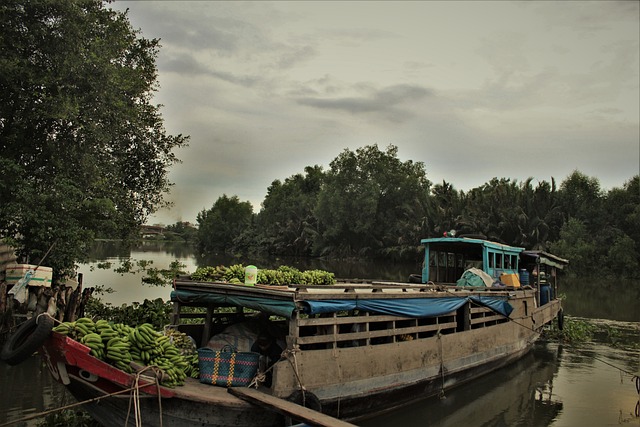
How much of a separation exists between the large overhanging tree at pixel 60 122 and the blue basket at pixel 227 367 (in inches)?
296

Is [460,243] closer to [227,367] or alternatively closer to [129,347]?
[227,367]

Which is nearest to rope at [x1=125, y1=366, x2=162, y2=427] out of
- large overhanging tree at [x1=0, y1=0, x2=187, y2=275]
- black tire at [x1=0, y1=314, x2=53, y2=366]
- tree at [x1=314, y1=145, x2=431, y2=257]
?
black tire at [x1=0, y1=314, x2=53, y2=366]

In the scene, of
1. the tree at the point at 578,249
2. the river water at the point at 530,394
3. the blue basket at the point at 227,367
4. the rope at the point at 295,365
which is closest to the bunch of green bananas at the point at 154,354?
the blue basket at the point at 227,367

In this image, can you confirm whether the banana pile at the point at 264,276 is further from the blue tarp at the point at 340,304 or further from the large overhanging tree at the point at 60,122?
the large overhanging tree at the point at 60,122

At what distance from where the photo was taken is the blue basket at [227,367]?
21.5 ft

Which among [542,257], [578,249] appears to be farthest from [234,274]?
[578,249]

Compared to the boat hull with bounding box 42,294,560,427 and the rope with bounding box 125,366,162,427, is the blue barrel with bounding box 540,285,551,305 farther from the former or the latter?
the rope with bounding box 125,366,162,427

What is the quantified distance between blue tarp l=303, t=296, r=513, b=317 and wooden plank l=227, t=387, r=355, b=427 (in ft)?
4.14

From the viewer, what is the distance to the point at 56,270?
14.7 meters

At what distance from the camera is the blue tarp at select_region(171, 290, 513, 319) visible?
21.7ft

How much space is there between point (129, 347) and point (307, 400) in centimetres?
249

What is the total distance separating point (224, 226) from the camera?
99.1m

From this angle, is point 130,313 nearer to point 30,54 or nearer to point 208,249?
point 30,54

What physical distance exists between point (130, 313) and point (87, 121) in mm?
6153
